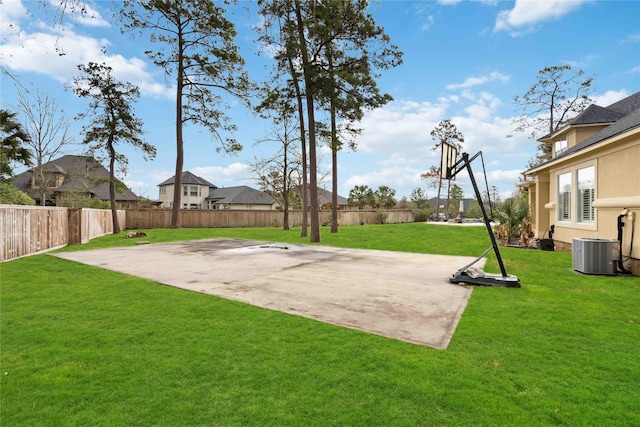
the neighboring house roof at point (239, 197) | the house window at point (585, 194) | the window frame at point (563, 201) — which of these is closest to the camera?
the house window at point (585, 194)

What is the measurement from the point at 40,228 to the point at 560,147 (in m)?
20.0

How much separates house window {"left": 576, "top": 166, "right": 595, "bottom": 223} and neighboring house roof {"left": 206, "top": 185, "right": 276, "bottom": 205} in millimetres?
36751

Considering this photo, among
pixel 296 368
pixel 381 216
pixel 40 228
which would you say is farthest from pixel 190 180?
pixel 296 368

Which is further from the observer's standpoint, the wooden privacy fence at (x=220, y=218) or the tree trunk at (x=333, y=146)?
the wooden privacy fence at (x=220, y=218)

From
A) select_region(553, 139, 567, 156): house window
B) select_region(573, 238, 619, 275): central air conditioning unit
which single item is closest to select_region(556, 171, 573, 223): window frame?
select_region(553, 139, 567, 156): house window

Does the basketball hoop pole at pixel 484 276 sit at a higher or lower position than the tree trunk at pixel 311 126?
lower

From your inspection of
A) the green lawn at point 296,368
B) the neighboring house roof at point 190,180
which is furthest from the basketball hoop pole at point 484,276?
the neighboring house roof at point 190,180

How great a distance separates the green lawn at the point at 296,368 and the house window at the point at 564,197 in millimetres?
7645

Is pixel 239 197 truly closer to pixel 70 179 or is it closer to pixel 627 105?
pixel 70 179

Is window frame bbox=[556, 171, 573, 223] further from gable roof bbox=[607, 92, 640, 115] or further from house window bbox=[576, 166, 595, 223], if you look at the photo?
gable roof bbox=[607, 92, 640, 115]

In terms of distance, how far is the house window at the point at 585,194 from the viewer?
972 cm

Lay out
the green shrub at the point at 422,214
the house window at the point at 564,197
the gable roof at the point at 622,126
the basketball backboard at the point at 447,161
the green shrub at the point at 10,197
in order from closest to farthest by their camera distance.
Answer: the basketball backboard at the point at 447,161 → the gable roof at the point at 622,126 → the house window at the point at 564,197 → the green shrub at the point at 10,197 → the green shrub at the point at 422,214

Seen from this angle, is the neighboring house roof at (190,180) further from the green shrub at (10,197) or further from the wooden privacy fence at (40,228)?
the wooden privacy fence at (40,228)

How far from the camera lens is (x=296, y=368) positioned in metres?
2.93
